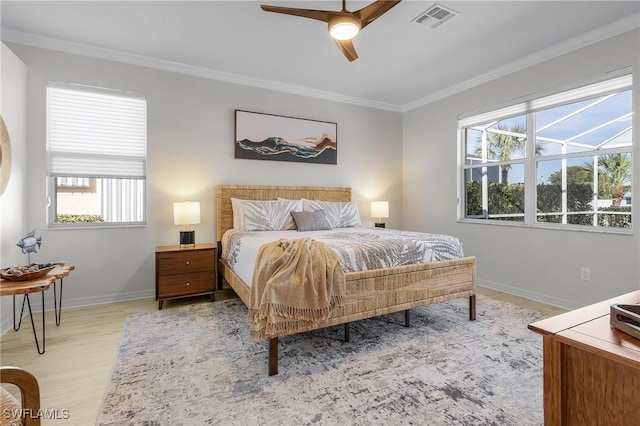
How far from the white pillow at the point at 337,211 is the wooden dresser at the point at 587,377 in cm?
313

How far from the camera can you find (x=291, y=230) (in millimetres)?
3799

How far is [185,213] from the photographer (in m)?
3.47

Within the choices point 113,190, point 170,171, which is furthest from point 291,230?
point 113,190

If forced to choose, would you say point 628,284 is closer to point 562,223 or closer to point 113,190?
point 562,223

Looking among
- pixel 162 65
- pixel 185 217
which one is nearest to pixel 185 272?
pixel 185 217

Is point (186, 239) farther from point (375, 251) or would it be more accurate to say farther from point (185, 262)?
point (375, 251)

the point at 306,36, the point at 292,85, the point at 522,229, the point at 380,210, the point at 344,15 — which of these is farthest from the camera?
the point at 380,210

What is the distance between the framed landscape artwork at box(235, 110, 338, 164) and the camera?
4.14m

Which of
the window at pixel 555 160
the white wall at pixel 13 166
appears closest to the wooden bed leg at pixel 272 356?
the white wall at pixel 13 166

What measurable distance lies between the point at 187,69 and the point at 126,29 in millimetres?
840

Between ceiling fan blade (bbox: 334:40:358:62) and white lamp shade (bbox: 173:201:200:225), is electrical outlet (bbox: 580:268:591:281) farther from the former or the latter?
white lamp shade (bbox: 173:201:200:225)

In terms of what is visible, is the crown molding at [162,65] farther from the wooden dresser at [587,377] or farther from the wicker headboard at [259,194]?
the wooden dresser at [587,377]

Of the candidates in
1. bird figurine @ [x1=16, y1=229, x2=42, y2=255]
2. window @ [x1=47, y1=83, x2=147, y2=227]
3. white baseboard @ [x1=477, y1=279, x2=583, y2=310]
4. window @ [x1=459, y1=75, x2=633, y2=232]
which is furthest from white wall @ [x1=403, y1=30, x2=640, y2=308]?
bird figurine @ [x1=16, y1=229, x2=42, y2=255]

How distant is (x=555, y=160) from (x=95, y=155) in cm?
511
